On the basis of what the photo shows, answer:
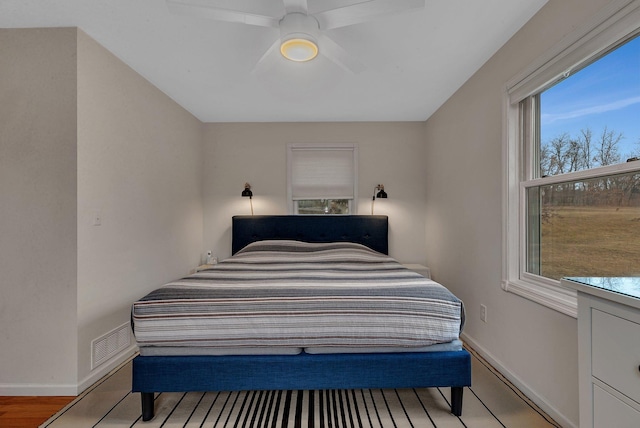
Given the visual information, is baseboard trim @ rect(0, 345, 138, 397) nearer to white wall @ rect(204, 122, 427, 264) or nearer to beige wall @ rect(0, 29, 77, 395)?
beige wall @ rect(0, 29, 77, 395)

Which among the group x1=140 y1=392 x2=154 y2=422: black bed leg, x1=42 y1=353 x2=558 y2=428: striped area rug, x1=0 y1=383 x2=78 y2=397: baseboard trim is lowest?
x1=42 y1=353 x2=558 y2=428: striped area rug

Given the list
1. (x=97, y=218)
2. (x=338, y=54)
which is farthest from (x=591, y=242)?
(x=97, y=218)

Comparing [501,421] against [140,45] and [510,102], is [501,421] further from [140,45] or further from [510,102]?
[140,45]

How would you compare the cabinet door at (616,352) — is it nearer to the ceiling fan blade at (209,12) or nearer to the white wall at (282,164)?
the ceiling fan blade at (209,12)

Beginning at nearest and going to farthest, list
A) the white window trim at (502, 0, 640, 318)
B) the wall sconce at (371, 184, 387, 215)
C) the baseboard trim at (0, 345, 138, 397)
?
the white window trim at (502, 0, 640, 318)
the baseboard trim at (0, 345, 138, 397)
the wall sconce at (371, 184, 387, 215)

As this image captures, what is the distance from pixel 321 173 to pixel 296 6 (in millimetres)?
2388

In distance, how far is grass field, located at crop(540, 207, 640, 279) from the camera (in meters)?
1.37

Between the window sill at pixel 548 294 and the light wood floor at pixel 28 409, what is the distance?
293 cm

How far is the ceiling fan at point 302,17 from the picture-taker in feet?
4.77

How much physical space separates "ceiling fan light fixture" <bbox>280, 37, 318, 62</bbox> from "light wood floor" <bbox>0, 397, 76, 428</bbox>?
2514 mm

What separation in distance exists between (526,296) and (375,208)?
Result: 2131 millimetres

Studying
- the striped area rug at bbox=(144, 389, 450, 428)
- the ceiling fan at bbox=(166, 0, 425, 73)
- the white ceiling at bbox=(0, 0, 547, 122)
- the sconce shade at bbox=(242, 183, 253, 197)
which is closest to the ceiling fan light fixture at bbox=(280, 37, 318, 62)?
the ceiling fan at bbox=(166, 0, 425, 73)

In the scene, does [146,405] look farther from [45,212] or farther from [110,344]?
[45,212]

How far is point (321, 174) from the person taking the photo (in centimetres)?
388
